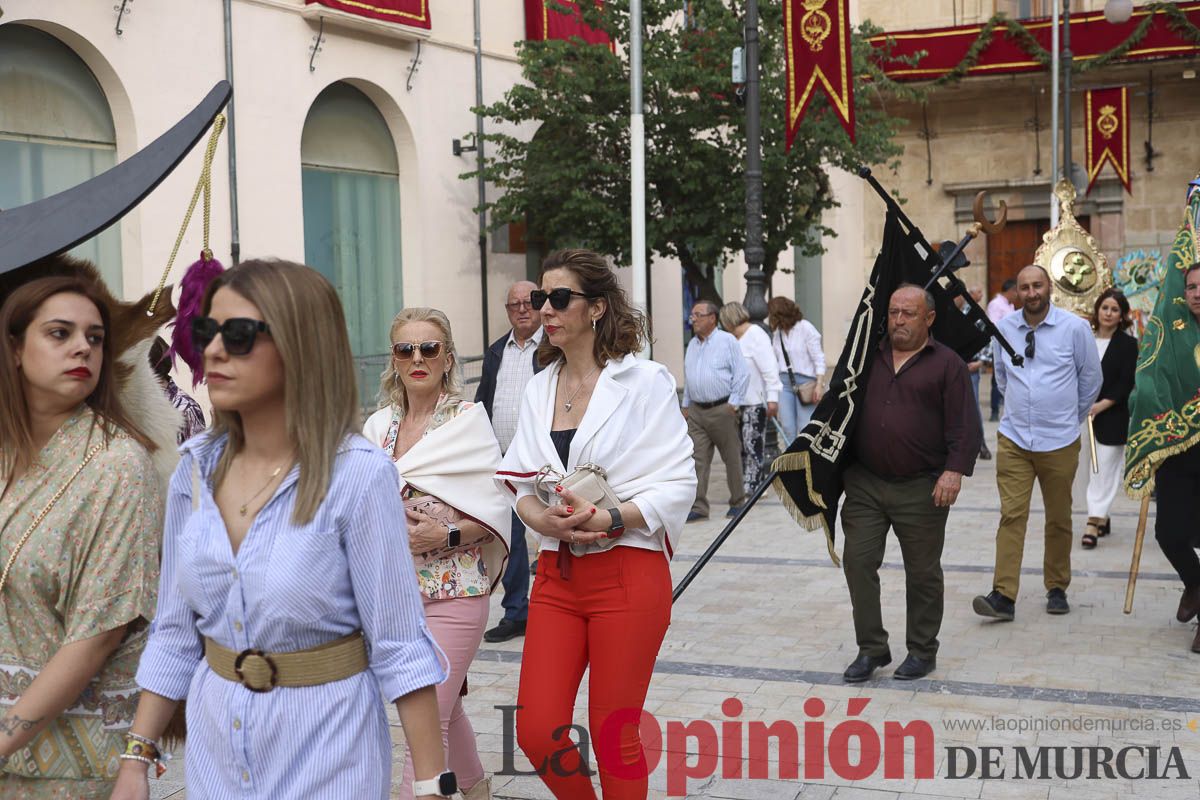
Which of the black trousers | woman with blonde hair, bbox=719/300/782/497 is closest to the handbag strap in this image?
the black trousers

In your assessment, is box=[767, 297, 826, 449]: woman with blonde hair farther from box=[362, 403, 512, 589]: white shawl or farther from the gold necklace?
the gold necklace

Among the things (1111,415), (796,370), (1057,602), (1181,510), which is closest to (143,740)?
(1181,510)

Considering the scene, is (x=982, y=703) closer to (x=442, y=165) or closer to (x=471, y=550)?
(x=471, y=550)

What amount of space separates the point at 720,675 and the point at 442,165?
11.0 m

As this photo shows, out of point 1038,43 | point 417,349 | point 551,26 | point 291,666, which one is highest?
point 1038,43

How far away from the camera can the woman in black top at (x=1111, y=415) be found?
993 centimetres

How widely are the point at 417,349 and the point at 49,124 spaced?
8.81 metres

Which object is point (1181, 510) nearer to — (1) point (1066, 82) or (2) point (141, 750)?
(2) point (141, 750)

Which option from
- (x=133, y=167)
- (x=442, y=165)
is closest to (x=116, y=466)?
(x=133, y=167)

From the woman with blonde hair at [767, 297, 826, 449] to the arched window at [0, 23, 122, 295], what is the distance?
640 centimetres

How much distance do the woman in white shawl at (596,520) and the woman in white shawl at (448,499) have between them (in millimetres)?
169

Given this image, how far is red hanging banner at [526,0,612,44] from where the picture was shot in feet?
56.6

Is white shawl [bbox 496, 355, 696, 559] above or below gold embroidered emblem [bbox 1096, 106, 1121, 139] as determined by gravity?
below

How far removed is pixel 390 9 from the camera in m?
14.9
